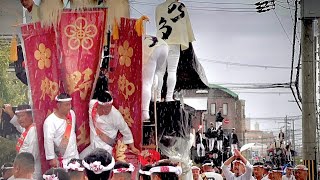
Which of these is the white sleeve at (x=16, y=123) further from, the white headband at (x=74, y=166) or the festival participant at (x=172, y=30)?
the festival participant at (x=172, y=30)

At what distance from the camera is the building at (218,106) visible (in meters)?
3.99

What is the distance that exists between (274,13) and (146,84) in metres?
0.94

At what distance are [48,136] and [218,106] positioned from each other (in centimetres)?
135

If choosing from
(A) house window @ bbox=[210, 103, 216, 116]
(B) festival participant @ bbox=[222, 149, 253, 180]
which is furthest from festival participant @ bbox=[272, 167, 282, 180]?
(A) house window @ bbox=[210, 103, 216, 116]

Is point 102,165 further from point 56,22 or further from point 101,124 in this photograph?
point 56,22

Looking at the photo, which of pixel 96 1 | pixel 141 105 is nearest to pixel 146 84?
pixel 141 105

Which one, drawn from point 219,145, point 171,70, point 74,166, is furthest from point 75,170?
point 219,145

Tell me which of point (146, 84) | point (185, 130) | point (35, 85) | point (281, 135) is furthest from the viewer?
point (281, 135)

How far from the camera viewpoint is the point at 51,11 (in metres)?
3.05

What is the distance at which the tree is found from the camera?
10.2 ft

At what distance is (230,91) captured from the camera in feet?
13.0

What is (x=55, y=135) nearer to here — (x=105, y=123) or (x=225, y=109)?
(x=105, y=123)

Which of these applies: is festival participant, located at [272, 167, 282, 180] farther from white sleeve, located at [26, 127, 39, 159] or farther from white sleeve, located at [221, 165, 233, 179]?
white sleeve, located at [26, 127, 39, 159]

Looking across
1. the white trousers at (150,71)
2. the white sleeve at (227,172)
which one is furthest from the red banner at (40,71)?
the white sleeve at (227,172)
